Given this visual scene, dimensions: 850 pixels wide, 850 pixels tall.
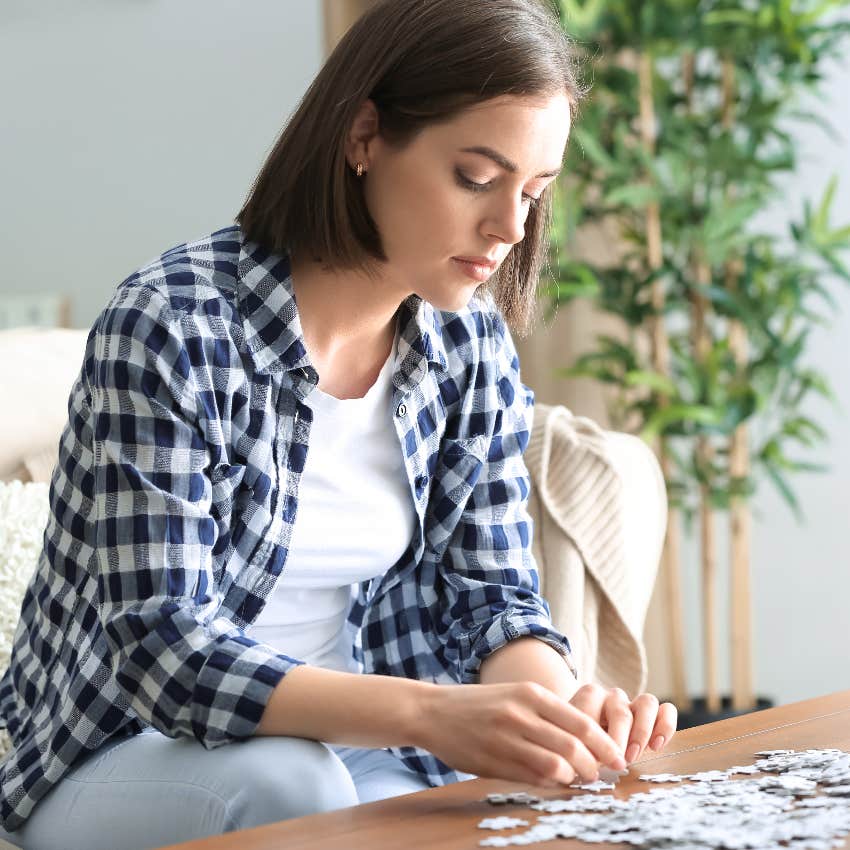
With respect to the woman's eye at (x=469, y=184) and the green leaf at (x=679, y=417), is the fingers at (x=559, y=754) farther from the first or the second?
the green leaf at (x=679, y=417)

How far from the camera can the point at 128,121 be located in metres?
3.74

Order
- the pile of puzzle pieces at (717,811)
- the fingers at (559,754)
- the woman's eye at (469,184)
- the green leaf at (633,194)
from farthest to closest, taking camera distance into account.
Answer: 1. the green leaf at (633,194)
2. the woman's eye at (469,184)
3. the fingers at (559,754)
4. the pile of puzzle pieces at (717,811)

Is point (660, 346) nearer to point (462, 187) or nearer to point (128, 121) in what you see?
point (462, 187)

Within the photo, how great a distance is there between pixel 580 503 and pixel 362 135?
2.42ft

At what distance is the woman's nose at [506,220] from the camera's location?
1.20m

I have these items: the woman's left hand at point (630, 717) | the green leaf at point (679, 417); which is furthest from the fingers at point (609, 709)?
the green leaf at point (679, 417)

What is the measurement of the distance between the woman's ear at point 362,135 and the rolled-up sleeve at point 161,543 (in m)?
0.24

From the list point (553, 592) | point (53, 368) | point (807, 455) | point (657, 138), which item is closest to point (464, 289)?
point (553, 592)

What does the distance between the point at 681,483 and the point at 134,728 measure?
1.82 meters

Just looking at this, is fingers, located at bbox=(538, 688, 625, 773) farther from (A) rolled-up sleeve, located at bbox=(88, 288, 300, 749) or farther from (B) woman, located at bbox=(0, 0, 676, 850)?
(A) rolled-up sleeve, located at bbox=(88, 288, 300, 749)

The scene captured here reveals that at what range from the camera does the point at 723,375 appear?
9.10ft

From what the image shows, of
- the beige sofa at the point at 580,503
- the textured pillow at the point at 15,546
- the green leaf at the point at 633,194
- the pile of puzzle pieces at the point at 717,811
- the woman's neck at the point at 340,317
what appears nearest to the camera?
the pile of puzzle pieces at the point at 717,811

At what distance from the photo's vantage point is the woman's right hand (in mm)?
966

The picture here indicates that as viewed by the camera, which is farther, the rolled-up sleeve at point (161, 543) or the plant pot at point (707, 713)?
the plant pot at point (707, 713)
